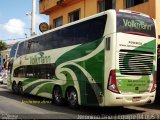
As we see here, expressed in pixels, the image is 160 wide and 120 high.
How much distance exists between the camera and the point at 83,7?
24.7 metres

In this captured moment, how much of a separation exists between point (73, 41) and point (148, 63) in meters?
3.28

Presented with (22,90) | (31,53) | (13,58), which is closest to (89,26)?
(31,53)

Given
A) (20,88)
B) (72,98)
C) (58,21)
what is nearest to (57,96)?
(72,98)

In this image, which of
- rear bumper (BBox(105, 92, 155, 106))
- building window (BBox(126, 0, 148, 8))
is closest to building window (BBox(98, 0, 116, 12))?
building window (BBox(126, 0, 148, 8))

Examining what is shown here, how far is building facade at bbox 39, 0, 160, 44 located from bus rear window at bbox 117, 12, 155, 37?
4.73m

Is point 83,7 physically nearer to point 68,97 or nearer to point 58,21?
point 58,21

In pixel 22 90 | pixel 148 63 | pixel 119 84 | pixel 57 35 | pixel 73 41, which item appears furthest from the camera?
pixel 22 90

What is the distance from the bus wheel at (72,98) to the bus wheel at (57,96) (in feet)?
2.46

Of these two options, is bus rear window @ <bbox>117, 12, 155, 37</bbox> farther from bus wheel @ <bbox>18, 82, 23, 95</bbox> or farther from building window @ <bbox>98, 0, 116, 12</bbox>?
bus wheel @ <bbox>18, 82, 23, 95</bbox>

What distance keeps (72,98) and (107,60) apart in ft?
9.96

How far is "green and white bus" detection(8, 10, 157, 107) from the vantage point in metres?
12.2

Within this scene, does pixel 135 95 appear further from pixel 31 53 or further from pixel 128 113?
pixel 31 53

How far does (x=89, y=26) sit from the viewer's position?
13.5 m

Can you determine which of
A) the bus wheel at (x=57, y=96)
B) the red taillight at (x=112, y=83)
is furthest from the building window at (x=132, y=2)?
the red taillight at (x=112, y=83)
